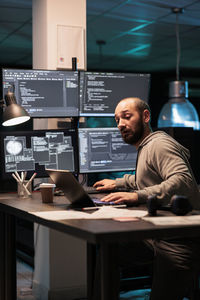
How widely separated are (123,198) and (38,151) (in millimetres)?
1162

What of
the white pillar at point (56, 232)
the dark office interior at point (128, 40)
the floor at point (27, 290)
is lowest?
the floor at point (27, 290)

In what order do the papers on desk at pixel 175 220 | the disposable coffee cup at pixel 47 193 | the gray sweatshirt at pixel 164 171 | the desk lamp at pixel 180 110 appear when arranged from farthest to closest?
the desk lamp at pixel 180 110 → the disposable coffee cup at pixel 47 193 → the gray sweatshirt at pixel 164 171 → the papers on desk at pixel 175 220

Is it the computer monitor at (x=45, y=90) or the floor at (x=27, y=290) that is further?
the floor at (x=27, y=290)

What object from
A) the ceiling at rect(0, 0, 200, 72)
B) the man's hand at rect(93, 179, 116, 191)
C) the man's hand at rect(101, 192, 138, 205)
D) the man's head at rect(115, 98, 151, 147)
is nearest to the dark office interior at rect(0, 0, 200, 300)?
the ceiling at rect(0, 0, 200, 72)

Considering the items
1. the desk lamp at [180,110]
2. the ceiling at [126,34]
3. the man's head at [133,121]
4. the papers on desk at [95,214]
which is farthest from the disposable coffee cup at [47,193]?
→ the ceiling at [126,34]

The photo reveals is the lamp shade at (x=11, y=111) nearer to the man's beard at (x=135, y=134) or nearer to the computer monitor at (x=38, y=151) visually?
the computer monitor at (x=38, y=151)

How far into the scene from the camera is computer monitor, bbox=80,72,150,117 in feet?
11.6

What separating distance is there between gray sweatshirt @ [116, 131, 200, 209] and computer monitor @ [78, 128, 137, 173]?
0.79m

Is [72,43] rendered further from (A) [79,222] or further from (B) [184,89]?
(A) [79,222]

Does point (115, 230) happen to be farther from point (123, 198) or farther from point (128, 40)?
point (128, 40)

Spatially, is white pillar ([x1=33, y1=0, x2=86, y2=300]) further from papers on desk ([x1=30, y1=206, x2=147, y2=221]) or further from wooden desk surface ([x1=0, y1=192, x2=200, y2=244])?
wooden desk surface ([x1=0, y1=192, x2=200, y2=244])

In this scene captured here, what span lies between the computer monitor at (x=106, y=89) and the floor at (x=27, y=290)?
1.34m

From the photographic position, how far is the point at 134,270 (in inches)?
150

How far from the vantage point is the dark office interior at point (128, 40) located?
16.6 ft
